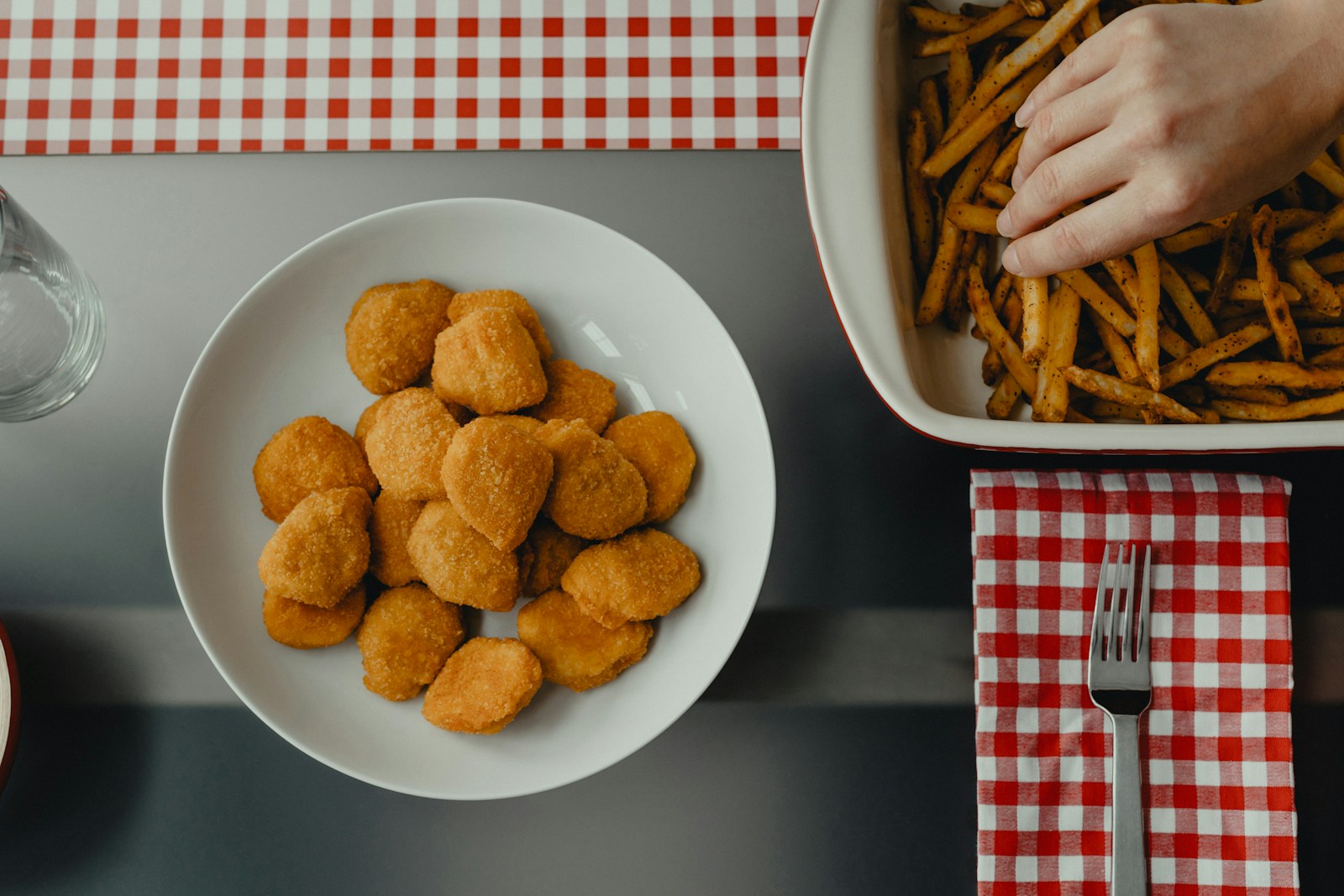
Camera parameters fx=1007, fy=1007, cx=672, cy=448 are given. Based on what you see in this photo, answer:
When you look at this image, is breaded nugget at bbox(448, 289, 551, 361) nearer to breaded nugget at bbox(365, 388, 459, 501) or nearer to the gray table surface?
breaded nugget at bbox(365, 388, 459, 501)

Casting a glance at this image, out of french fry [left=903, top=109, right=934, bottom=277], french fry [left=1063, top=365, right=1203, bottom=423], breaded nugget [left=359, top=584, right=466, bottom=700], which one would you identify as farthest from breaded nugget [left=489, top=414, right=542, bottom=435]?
french fry [left=1063, top=365, right=1203, bottom=423]

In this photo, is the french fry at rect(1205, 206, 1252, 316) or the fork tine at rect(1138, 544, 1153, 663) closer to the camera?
the french fry at rect(1205, 206, 1252, 316)

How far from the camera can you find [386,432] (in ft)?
3.65

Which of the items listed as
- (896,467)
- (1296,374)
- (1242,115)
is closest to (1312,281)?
(1296,374)

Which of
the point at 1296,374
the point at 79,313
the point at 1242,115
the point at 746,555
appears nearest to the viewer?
the point at 1242,115

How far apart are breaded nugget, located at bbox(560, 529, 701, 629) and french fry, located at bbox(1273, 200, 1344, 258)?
71 centimetres

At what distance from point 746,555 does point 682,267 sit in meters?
0.40

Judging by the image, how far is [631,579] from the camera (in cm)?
109

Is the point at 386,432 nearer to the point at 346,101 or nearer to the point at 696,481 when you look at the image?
the point at 696,481

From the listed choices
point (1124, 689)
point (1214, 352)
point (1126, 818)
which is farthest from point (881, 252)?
point (1126, 818)

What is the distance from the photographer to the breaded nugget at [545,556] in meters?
1.15

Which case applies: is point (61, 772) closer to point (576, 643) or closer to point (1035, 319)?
point (576, 643)

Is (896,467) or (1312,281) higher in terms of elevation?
(1312,281)

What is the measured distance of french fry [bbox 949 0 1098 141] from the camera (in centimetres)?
101
